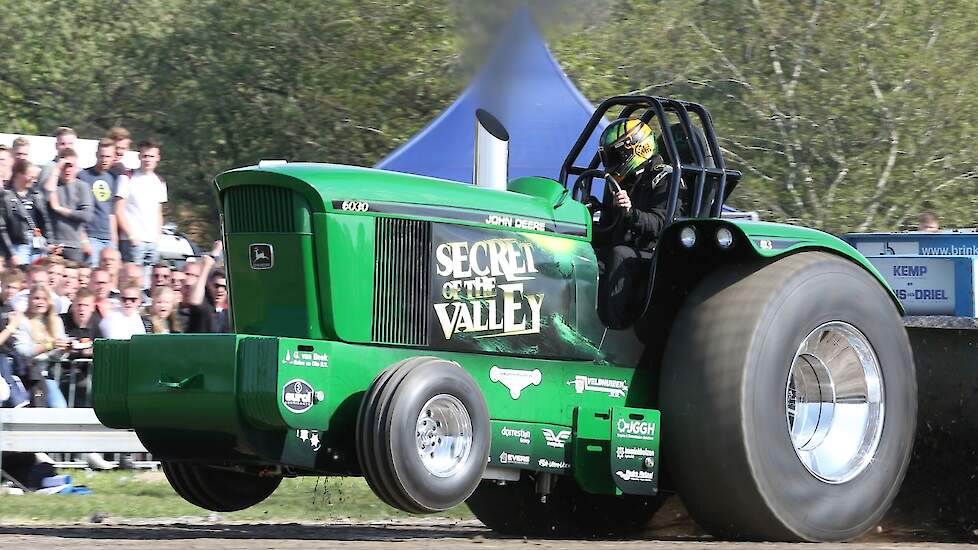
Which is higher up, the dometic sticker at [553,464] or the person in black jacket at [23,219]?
the person in black jacket at [23,219]

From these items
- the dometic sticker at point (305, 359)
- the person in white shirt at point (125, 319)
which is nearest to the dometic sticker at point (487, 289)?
the dometic sticker at point (305, 359)

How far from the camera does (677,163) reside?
7121mm

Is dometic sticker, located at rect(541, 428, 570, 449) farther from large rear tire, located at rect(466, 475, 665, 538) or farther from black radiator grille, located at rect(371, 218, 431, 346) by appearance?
large rear tire, located at rect(466, 475, 665, 538)

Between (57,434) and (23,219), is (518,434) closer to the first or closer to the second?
(57,434)

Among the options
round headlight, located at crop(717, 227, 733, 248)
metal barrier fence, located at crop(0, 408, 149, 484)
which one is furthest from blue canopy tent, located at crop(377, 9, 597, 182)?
round headlight, located at crop(717, 227, 733, 248)

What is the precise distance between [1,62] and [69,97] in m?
1.16

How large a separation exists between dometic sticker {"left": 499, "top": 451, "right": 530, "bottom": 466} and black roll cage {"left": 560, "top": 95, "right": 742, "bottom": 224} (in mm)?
1304

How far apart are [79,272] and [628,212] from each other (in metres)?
5.12

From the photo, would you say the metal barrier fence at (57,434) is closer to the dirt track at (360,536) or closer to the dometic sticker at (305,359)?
the dirt track at (360,536)

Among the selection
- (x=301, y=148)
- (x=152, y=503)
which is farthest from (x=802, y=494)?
(x=301, y=148)

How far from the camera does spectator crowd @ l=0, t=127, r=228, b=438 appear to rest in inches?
410

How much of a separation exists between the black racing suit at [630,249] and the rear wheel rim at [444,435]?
109 centimetres

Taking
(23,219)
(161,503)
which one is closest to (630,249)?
(161,503)

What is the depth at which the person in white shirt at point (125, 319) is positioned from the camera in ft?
34.7
